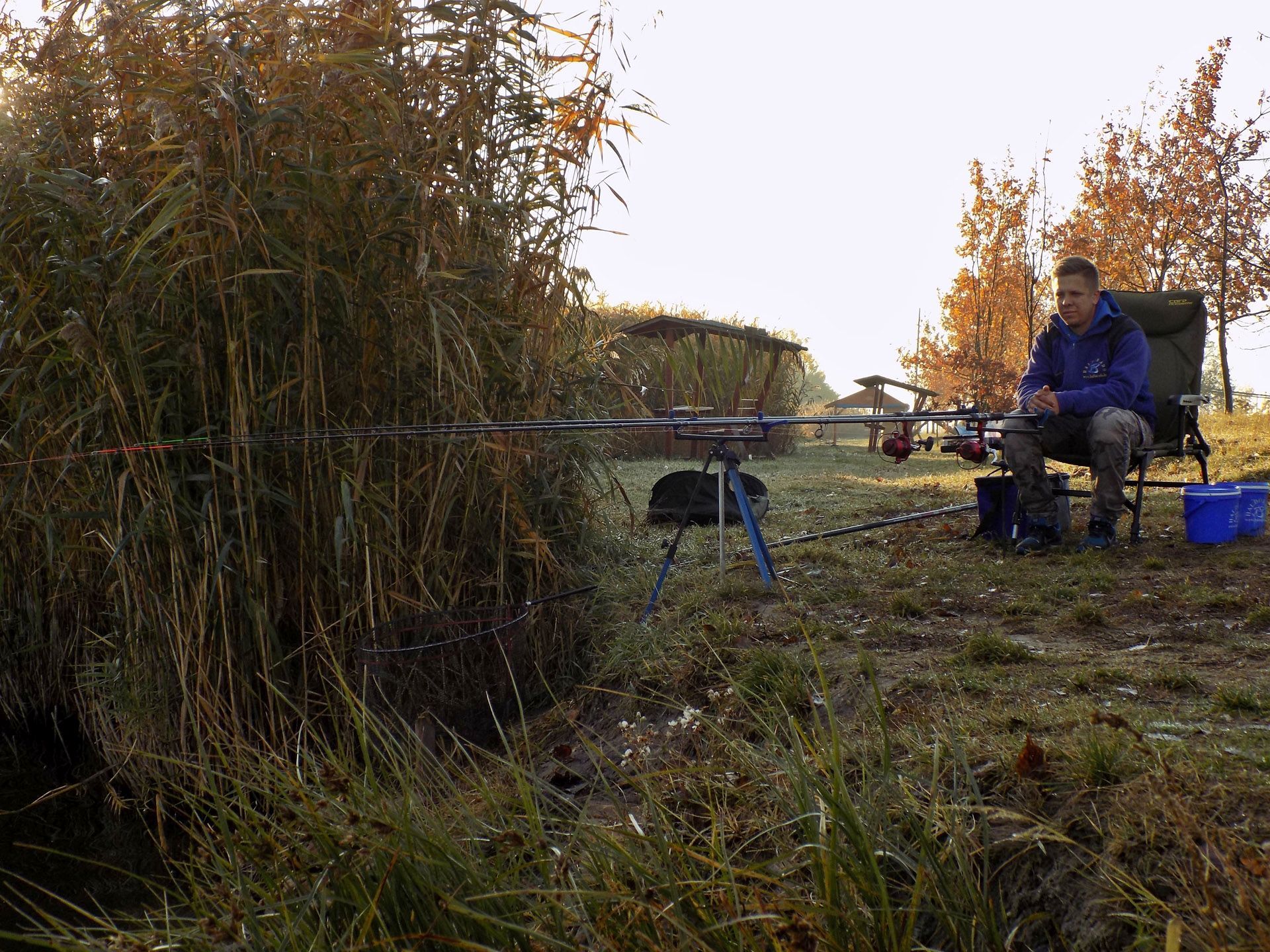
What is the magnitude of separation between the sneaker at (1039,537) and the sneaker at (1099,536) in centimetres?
14

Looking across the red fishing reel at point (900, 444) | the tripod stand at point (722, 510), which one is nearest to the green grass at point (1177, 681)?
the tripod stand at point (722, 510)

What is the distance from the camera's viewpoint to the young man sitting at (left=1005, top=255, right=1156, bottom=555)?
4930mm

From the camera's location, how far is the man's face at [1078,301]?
5121 millimetres

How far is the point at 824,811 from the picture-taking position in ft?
5.84

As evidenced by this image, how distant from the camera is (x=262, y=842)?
2.00 metres

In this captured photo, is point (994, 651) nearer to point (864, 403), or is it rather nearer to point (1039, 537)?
point (1039, 537)

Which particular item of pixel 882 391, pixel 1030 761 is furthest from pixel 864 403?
pixel 1030 761

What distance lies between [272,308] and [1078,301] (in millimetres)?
3969

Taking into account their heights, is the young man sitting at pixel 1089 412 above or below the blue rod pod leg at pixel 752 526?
above

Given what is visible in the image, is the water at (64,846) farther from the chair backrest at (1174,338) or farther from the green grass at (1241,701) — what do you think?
the chair backrest at (1174,338)

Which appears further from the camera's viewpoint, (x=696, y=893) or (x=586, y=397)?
(x=586, y=397)

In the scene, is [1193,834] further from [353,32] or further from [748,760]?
[353,32]

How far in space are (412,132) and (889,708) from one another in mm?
2412

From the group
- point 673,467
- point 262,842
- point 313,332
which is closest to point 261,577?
point 313,332
